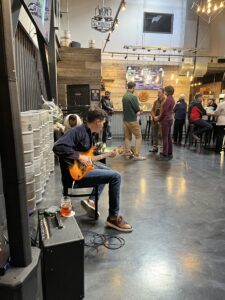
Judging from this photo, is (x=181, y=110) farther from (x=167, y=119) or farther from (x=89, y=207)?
(x=89, y=207)

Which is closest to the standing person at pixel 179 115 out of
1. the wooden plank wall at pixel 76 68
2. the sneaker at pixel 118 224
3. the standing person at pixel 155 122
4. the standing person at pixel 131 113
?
the standing person at pixel 155 122

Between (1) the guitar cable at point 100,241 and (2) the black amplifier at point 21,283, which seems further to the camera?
(1) the guitar cable at point 100,241

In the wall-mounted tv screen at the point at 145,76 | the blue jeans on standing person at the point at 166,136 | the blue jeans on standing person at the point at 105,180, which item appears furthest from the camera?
the wall-mounted tv screen at the point at 145,76

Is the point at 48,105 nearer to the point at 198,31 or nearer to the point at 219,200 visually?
the point at 219,200

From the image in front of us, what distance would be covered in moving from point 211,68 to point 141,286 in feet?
34.1

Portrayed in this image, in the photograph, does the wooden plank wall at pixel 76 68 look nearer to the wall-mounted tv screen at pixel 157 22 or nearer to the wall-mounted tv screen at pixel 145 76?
the wall-mounted tv screen at pixel 145 76

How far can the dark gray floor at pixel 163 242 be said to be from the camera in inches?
78.1

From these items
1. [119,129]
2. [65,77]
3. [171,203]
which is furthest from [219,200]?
[119,129]

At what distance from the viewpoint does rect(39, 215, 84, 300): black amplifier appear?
5.52ft

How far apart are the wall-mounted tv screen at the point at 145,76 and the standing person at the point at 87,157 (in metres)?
8.41

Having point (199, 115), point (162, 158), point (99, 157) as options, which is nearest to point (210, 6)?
point (199, 115)

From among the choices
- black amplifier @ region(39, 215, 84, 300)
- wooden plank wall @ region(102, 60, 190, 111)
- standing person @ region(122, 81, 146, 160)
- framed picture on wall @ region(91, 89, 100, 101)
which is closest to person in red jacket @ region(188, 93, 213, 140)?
standing person @ region(122, 81, 146, 160)

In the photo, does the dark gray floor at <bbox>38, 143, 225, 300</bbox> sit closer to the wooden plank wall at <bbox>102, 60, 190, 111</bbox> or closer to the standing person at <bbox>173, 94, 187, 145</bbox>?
the standing person at <bbox>173, 94, 187, 145</bbox>

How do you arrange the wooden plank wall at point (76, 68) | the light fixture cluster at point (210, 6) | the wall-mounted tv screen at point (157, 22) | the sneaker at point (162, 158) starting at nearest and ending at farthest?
the sneaker at point (162, 158) < the light fixture cluster at point (210, 6) < the wooden plank wall at point (76, 68) < the wall-mounted tv screen at point (157, 22)
